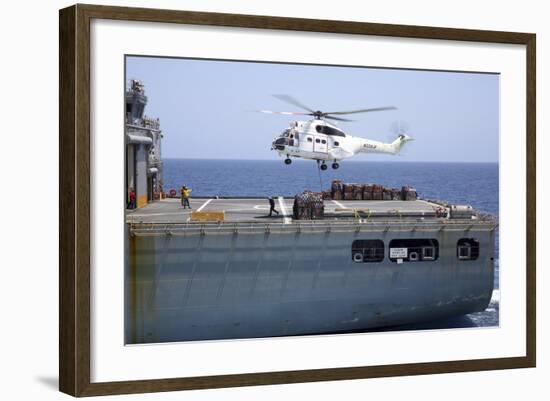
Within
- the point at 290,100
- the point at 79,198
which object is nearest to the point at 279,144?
the point at 290,100

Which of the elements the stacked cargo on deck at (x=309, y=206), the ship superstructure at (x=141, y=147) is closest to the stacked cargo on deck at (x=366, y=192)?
the stacked cargo on deck at (x=309, y=206)

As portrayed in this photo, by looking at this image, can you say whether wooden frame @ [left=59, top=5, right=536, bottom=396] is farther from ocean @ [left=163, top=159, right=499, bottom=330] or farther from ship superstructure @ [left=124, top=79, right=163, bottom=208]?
ocean @ [left=163, top=159, right=499, bottom=330]

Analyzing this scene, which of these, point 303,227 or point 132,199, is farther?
point 303,227

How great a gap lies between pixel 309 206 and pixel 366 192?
4.27ft

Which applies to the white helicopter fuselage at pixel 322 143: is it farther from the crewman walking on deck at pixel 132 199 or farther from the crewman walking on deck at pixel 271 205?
the crewman walking on deck at pixel 132 199

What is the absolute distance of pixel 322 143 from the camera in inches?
832

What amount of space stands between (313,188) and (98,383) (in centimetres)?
623

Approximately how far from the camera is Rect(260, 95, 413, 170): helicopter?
63.5 feet

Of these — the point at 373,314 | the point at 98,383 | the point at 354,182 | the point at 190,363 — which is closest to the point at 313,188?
the point at 354,182

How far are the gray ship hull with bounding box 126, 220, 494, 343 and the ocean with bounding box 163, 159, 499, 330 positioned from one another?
91 centimetres

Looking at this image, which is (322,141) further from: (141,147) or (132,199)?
(141,147)

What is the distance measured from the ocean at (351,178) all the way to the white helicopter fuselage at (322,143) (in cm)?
27

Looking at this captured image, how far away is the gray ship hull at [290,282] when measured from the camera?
18.5m

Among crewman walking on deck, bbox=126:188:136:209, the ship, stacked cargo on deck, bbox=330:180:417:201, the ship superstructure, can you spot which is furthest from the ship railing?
stacked cargo on deck, bbox=330:180:417:201
